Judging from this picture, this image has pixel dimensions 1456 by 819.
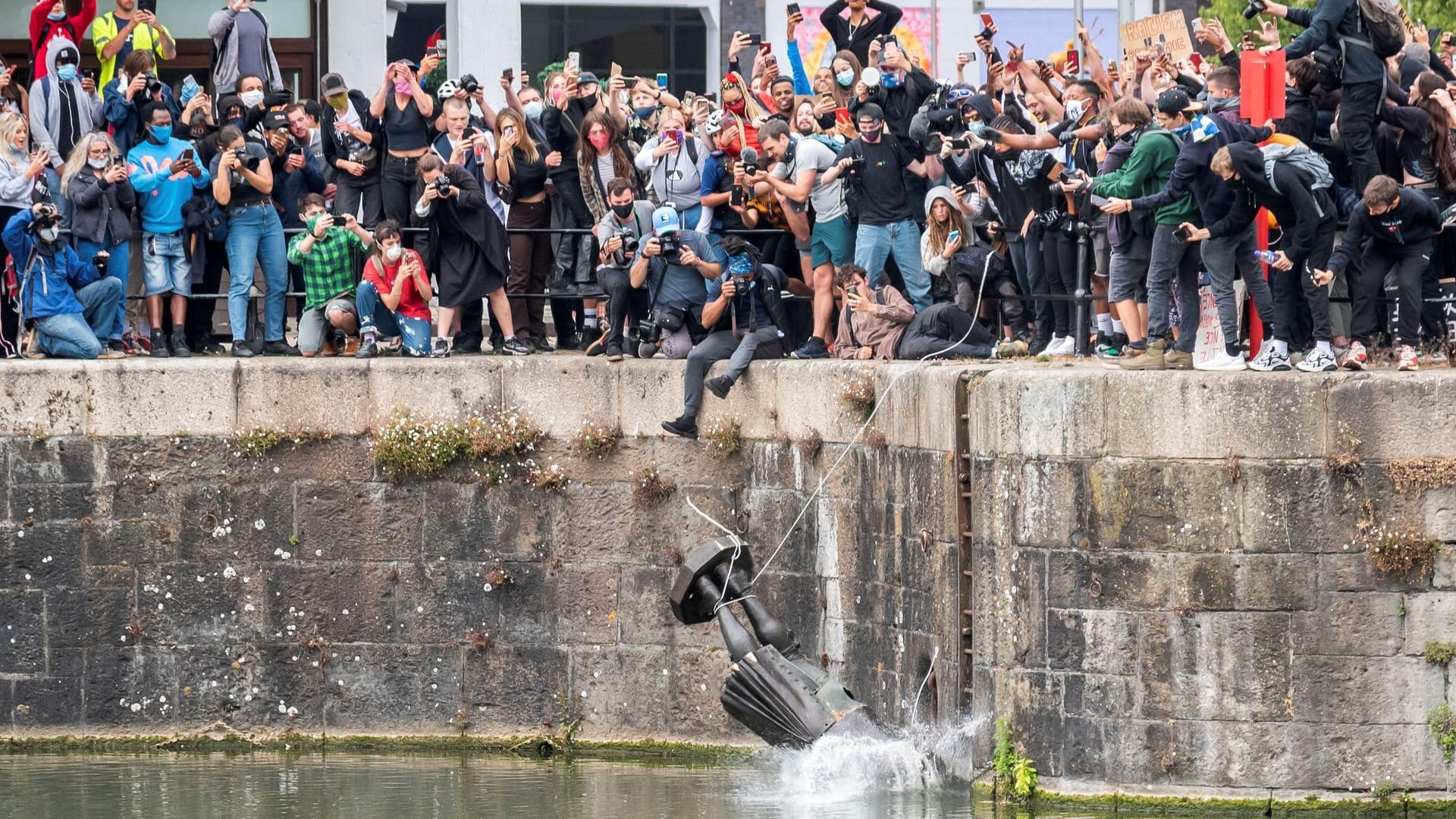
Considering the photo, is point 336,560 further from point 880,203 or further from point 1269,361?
point 1269,361

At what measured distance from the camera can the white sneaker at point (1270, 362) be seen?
39.1 feet

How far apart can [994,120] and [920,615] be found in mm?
3361

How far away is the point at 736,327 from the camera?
14852 millimetres

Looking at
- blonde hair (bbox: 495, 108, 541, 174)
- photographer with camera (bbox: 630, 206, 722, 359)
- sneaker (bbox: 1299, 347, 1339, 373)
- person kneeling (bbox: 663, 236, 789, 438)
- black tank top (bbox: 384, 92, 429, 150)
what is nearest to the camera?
sneaker (bbox: 1299, 347, 1339, 373)

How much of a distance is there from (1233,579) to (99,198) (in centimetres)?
842

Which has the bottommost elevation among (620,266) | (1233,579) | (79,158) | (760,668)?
(760,668)

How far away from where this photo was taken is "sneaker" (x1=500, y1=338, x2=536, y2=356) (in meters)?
15.7

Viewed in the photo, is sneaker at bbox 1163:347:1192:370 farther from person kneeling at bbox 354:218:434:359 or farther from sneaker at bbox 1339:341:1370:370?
person kneeling at bbox 354:218:434:359

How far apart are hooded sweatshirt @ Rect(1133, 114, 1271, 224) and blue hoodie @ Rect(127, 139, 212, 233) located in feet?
23.3

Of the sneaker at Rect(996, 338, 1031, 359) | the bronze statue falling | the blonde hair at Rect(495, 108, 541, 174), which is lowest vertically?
the bronze statue falling

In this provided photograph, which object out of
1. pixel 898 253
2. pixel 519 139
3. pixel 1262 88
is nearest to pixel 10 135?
pixel 519 139

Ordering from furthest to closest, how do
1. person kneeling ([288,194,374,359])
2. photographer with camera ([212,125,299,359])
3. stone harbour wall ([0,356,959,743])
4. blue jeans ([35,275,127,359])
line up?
photographer with camera ([212,125,299,359]), person kneeling ([288,194,374,359]), blue jeans ([35,275,127,359]), stone harbour wall ([0,356,959,743])

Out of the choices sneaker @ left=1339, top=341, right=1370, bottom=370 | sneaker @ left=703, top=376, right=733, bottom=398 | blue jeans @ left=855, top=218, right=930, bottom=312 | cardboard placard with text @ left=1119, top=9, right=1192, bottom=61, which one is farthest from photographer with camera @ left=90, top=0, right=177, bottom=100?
sneaker @ left=1339, top=341, right=1370, bottom=370

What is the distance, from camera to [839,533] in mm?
14156
